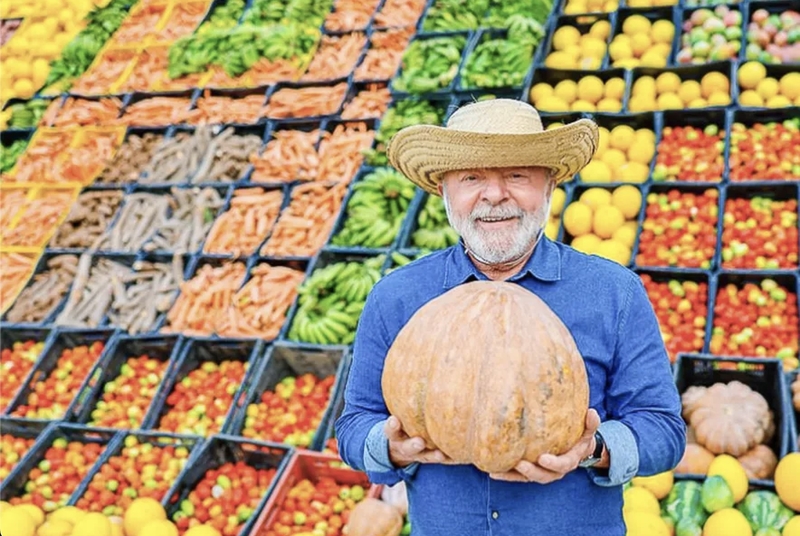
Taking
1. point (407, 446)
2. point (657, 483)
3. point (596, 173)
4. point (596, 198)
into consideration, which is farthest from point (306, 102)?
point (407, 446)

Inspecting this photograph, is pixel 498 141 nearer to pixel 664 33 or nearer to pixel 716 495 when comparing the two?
pixel 716 495

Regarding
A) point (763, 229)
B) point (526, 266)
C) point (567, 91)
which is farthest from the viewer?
point (567, 91)

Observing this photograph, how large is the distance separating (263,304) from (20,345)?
189 centimetres

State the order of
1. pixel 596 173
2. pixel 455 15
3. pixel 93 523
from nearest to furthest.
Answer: pixel 93 523 < pixel 596 173 < pixel 455 15

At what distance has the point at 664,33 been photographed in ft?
18.6

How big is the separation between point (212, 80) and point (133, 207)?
198 cm

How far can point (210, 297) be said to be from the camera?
478 cm

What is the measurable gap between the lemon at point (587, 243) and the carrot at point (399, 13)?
11.5ft

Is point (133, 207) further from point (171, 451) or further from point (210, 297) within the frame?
point (171, 451)

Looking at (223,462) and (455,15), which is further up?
(455,15)

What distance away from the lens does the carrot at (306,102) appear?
620 cm

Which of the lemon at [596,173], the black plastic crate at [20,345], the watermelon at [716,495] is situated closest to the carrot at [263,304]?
the black plastic crate at [20,345]

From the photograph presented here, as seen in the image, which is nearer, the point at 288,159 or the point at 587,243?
the point at 587,243

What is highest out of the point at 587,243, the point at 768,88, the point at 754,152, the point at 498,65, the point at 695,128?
the point at 498,65
